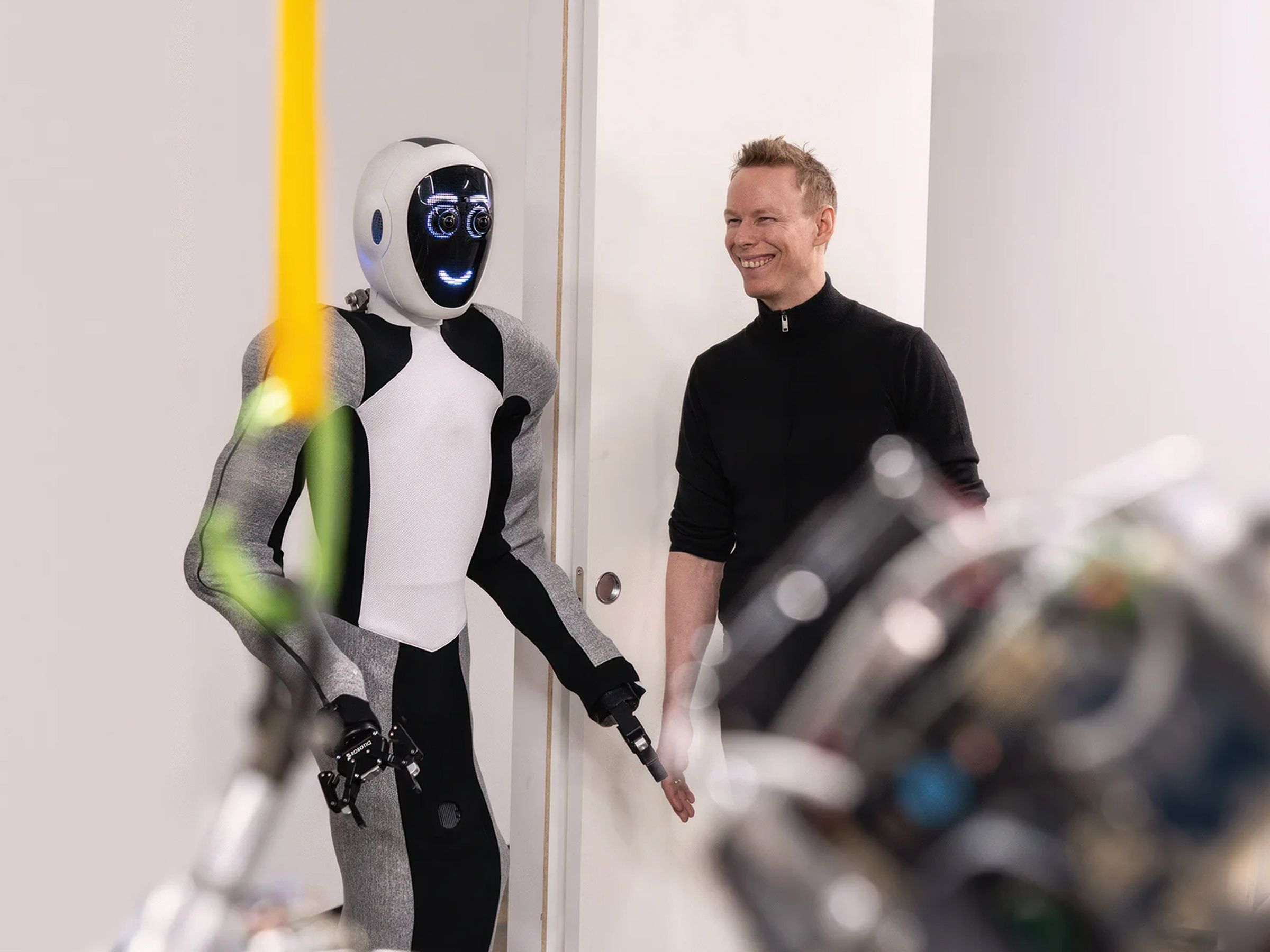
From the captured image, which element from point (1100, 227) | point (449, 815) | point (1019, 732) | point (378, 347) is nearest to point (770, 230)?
point (378, 347)

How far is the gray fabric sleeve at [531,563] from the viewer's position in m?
1.31

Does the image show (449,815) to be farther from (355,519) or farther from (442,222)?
(442,222)

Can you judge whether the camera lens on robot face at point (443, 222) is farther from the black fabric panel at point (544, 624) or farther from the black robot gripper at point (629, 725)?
the black robot gripper at point (629, 725)

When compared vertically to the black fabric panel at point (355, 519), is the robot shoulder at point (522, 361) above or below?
above

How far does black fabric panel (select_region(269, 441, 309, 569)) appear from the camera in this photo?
1.10 metres

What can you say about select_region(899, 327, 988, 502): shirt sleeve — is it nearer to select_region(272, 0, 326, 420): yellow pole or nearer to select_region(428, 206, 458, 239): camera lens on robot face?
select_region(428, 206, 458, 239): camera lens on robot face

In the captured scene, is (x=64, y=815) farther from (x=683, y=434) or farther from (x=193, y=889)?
(x=683, y=434)

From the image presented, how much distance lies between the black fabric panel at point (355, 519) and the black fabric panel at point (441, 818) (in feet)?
0.25

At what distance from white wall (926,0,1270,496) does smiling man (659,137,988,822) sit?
2.24ft

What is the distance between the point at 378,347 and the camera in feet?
3.81

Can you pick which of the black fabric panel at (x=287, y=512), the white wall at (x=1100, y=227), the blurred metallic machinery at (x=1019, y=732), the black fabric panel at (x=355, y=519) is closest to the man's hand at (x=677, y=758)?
the black fabric panel at (x=355, y=519)

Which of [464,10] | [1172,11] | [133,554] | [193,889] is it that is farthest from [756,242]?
[1172,11]

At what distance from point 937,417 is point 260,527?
0.84 m

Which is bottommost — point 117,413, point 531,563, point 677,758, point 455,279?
point 677,758
